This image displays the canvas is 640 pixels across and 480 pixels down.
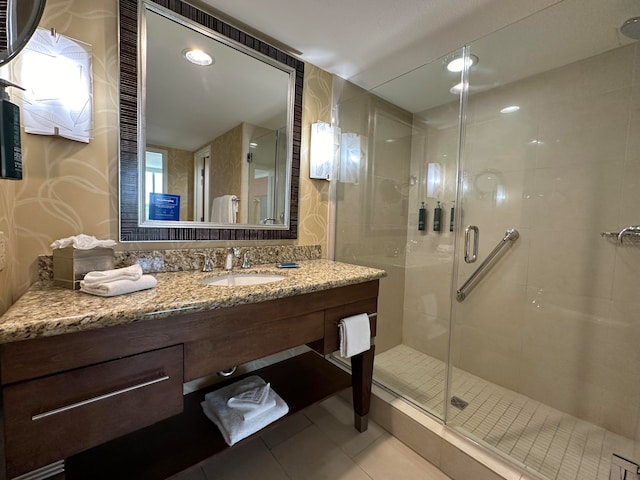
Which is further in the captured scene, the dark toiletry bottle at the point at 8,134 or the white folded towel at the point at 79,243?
the white folded towel at the point at 79,243

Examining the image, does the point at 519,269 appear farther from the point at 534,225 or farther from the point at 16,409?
the point at 16,409

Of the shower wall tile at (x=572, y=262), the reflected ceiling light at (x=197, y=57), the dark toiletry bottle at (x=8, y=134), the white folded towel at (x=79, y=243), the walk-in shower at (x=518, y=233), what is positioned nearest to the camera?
the dark toiletry bottle at (x=8, y=134)

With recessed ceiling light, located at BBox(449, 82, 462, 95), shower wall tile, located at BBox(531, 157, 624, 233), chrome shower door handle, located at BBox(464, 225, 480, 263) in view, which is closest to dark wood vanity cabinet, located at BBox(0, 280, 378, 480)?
chrome shower door handle, located at BBox(464, 225, 480, 263)

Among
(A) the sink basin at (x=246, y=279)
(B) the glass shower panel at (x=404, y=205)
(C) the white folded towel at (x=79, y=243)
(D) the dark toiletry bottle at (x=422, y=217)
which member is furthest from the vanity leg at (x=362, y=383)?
(C) the white folded towel at (x=79, y=243)

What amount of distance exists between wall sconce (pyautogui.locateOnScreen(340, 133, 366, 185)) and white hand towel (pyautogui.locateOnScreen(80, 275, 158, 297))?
4.96 ft

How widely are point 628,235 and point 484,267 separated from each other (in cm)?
75

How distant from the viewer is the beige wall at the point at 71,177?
1.01 metres

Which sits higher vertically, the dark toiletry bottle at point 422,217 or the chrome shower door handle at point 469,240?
the dark toiletry bottle at point 422,217

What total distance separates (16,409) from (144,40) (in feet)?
4.65

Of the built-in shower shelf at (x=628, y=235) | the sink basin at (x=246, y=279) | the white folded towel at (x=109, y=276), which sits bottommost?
the sink basin at (x=246, y=279)

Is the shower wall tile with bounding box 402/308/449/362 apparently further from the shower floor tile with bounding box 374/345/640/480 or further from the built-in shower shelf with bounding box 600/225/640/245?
the built-in shower shelf with bounding box 600/225/640/245

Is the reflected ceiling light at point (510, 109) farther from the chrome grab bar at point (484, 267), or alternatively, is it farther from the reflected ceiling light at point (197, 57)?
the reflected ceiling light at point (197, 57)

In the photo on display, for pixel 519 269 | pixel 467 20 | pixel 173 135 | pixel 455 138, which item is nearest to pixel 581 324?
pixel 519 269

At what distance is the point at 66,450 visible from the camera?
0.70 metres
